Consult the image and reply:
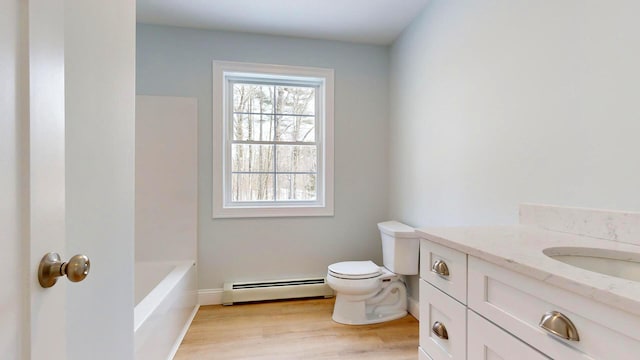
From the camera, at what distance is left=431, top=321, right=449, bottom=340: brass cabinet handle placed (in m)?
1.01

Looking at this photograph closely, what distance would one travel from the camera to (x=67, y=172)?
720 millimetres

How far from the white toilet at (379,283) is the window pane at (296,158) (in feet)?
3.06

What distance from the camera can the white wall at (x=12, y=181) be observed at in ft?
1.54

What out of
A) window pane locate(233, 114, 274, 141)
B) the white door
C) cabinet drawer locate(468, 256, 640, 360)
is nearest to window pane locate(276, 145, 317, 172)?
window pane locate(233, 114, 274, 141)

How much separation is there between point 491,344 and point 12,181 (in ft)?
3.71

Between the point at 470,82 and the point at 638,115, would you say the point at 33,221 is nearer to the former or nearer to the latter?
the point at 638,115

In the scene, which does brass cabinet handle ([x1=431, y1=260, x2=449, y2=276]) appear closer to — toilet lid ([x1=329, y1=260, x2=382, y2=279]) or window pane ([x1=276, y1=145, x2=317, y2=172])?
toilet lid ([x1=329, y1=260, x2=382, y2=279])

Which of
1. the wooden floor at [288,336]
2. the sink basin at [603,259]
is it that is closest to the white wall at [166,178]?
the wooden floor at [288,336]

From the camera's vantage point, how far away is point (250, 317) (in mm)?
2281

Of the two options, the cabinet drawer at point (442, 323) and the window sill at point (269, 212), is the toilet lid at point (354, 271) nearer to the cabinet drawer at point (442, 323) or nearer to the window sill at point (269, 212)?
the window sill at point (269, 212)

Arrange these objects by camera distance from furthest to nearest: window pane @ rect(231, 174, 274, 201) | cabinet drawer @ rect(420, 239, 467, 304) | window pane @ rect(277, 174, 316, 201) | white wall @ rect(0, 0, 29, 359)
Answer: window pane @ rect(277, 174, 316, 201)
window pane @ rect(231, 174, 274, 201)
cabinet drawer @ rect(420, 239, 467, 304)
white wall @ rect(0, 0, 29, 359)

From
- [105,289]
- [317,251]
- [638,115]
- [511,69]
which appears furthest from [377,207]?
[105,289]

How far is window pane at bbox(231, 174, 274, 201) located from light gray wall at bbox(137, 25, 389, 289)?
22cm

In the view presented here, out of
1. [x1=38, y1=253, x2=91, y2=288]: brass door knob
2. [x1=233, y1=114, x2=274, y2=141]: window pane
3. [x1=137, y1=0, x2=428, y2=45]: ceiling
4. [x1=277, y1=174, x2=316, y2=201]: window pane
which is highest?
[x1=137, y1=0, x2=428, y2=45]: ceiling
